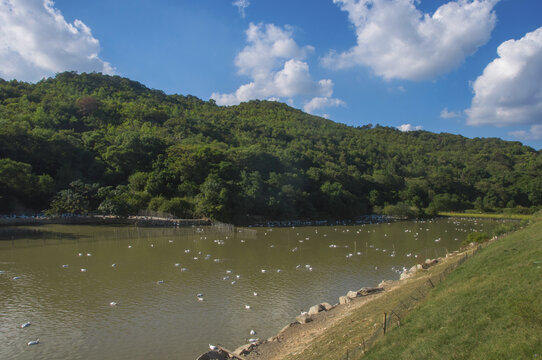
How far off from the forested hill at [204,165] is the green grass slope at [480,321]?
40.9 metres

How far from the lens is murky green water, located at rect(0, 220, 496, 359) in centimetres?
1330

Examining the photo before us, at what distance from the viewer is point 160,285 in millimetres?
20203

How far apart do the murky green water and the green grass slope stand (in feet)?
22.1

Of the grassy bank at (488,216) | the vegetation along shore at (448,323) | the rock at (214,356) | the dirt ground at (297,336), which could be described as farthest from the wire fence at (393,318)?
the grassy bank at (488,216)

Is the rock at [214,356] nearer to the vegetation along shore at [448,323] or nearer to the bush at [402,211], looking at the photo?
the vegetation along shore at [448,323]

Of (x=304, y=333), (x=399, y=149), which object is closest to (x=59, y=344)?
(x=304, y=333)

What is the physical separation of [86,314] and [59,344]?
292 cm

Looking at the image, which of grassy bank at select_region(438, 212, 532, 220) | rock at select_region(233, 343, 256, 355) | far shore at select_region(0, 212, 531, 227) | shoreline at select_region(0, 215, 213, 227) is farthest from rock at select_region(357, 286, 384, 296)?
grassy bank at select_region(438, 212, 532, 220)

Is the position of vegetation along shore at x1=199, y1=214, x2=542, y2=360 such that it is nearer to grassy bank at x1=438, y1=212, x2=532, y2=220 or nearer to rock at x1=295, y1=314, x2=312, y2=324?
rock at x1=295, y1=314, x2=312, y2=324

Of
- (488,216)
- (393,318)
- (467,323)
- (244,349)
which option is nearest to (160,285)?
(244,349)

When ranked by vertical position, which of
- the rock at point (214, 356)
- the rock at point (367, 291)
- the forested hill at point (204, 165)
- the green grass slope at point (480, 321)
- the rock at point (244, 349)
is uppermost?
the forested hill at point (204, 165)

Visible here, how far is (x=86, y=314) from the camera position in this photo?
15.6m

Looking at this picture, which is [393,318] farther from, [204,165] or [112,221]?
[204,165]

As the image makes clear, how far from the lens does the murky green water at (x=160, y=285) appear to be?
13.3 metres
